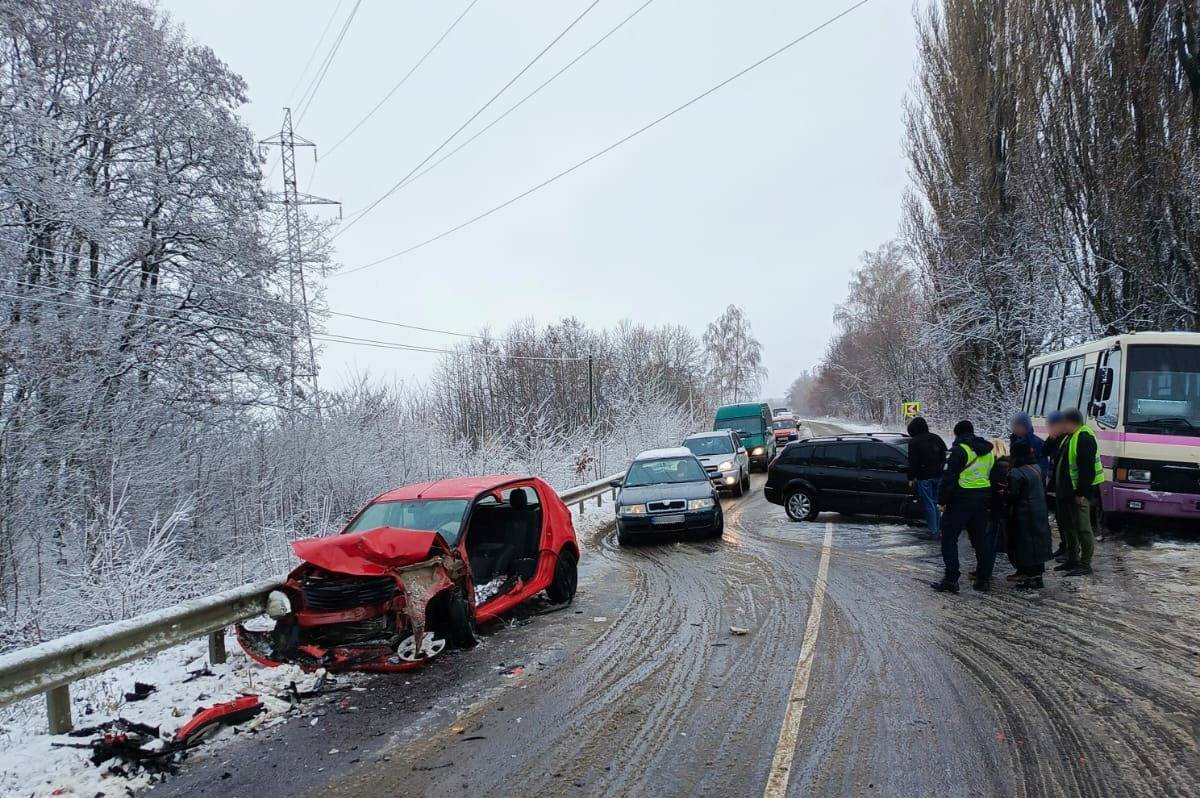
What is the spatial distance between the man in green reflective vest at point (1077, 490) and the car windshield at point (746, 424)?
61.9ft

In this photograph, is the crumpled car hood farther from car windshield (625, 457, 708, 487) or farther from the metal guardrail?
car windshield (625, 457, 708, 487)

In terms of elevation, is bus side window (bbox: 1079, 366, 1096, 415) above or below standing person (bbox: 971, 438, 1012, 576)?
above

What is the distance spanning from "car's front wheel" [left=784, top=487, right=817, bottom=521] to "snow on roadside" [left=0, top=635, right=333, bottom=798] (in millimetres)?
10440

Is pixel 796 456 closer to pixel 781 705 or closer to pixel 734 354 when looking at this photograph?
pixel 781 705

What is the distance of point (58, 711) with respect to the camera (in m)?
4.81

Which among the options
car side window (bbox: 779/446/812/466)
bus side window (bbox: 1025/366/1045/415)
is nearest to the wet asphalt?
car side window (bbox: 779/446/812/466)

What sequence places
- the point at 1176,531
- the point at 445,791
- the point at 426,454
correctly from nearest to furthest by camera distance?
the point at 445,791 < the point at 1176,531 < the point at 426,454

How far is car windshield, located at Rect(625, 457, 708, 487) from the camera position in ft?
44.3

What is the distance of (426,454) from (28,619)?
11.5 meters

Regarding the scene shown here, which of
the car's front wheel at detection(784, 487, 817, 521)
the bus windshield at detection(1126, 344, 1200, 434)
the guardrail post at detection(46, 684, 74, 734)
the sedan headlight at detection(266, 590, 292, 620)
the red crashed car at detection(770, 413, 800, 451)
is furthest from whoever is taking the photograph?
the red crashed car at detection(770, 413, 800, 451)

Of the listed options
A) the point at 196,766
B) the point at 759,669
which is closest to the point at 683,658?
the point at 759,669

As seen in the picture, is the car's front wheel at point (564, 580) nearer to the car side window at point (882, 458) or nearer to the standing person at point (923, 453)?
the standing person at point (923, 453)

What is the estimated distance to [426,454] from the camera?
1911 centimetres

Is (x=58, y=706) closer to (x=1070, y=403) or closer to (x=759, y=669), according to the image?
(x=759, y=669)
